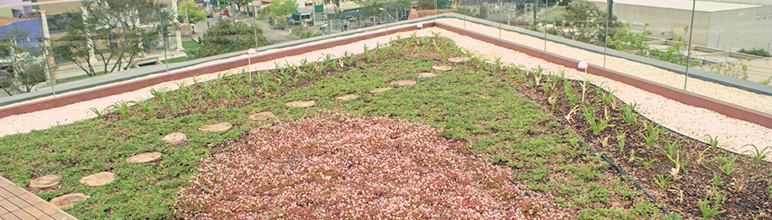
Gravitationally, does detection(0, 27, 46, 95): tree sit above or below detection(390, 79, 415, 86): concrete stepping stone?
above

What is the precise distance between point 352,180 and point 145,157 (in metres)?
2.35

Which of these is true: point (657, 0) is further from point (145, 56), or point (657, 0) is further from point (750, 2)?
point (145, 56)

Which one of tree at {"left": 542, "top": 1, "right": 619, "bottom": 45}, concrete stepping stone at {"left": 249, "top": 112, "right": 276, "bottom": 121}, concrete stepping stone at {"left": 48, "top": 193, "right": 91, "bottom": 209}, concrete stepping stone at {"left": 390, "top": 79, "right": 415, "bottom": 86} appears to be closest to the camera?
concrete stepping stone at {"left": 48, "top": 193, "right": 91, "bottom": 209}

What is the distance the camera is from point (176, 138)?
6.85m

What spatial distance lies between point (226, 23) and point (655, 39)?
819cm

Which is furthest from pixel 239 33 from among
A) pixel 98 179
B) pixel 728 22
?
pixel 728 22

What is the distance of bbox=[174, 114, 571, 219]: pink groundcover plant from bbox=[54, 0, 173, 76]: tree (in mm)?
4101

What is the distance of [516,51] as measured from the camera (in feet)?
37.3

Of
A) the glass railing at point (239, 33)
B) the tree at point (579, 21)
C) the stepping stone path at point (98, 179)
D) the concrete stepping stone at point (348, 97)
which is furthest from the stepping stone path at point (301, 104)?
the tree at point (579, 21)

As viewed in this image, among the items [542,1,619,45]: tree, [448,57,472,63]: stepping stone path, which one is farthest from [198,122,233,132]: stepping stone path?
[542,1,619,45]: tree

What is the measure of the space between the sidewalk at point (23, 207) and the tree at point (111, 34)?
405 cm

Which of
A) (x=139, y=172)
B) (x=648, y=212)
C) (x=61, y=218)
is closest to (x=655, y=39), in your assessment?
(x=648, y=212)

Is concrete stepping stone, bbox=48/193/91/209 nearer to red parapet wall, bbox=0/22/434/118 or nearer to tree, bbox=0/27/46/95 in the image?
red parapet wall, bbox=0/22/434/118

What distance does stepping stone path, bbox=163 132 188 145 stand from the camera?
6734 mm
